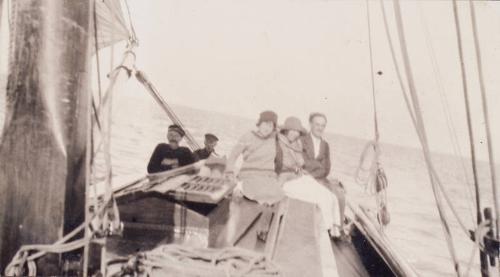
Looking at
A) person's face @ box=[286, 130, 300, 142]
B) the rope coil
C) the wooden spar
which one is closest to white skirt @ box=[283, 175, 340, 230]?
person's face @ box=[286, 130, 300, 142]

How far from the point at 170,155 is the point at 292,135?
1.68 meters

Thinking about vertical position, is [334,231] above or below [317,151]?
below

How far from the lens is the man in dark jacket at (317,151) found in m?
5.66

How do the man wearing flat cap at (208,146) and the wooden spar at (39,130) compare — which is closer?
the wooden spar at (39,130)

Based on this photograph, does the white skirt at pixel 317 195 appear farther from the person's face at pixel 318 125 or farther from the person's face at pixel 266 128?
the person's face at pixel 266 128

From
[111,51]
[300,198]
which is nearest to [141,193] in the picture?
[111,51]

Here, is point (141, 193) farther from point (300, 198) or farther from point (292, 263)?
point (300, 198)

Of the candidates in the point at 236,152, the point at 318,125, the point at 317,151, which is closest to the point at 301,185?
the point at 317,151

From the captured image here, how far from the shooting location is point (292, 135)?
A: 5727 mm

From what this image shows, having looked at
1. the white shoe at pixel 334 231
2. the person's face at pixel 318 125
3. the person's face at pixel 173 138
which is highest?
the person's face at pixel 318 125

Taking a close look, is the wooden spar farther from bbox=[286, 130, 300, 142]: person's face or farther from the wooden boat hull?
bbox=[286, 130, 300, 142]: person's face

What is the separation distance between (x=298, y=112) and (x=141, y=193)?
304 ft

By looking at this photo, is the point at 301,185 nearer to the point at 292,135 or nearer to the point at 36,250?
the point at 292,135

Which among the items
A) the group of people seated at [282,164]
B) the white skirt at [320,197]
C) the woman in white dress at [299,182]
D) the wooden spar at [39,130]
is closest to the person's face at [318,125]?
the group of people seated at [282,164]
